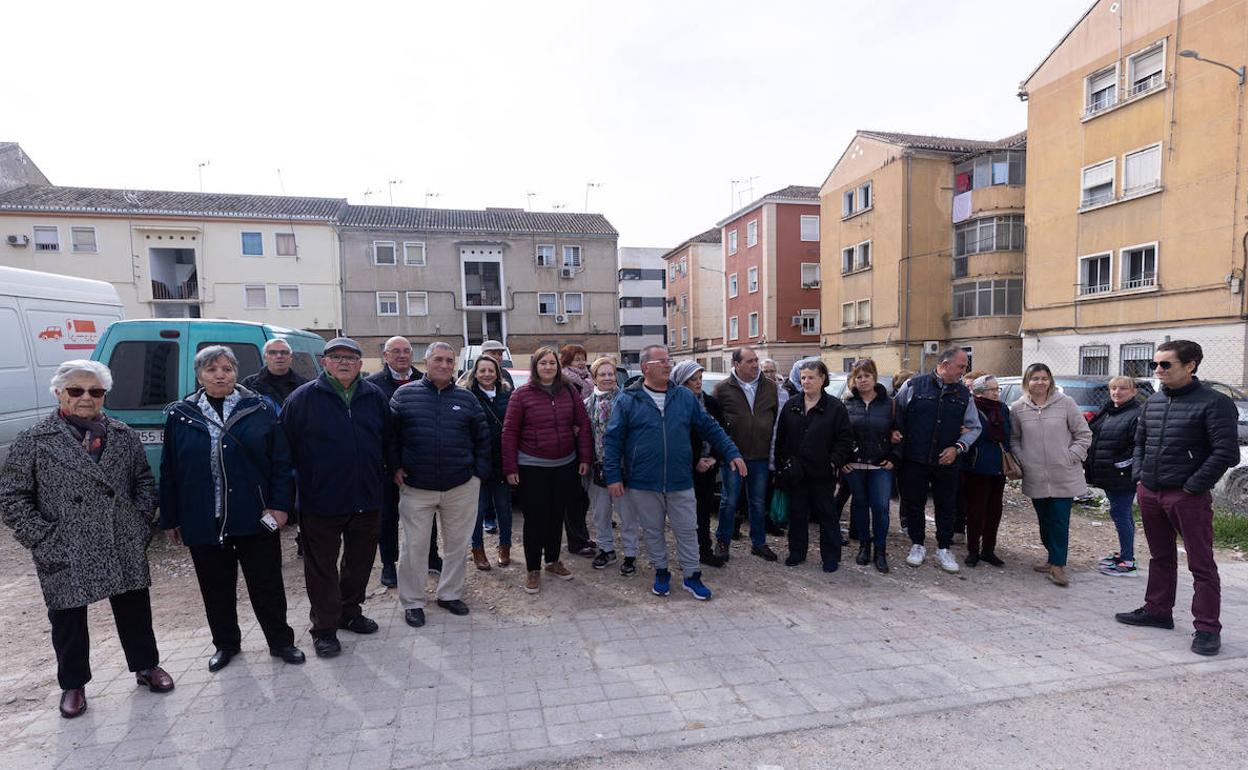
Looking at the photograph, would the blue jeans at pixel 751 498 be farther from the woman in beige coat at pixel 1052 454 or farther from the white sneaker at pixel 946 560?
the woman in beige coat at pixel 1052 454

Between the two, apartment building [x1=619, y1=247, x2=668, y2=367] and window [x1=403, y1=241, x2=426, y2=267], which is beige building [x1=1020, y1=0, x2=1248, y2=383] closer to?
window [x1=403, y1=241, x2=426, y2=267]

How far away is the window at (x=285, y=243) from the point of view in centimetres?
3334

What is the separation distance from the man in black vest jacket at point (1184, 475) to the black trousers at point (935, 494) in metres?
1.39

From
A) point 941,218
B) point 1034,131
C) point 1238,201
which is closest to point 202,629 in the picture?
point 1238,201

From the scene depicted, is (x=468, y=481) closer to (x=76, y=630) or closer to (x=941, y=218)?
(x=76, y=630)

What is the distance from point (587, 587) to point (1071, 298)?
71.0 feet

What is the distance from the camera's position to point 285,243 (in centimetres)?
3344

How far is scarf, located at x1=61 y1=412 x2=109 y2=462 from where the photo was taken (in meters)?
3.21

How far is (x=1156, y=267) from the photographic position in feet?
57.3

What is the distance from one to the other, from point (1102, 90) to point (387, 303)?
1302 inches

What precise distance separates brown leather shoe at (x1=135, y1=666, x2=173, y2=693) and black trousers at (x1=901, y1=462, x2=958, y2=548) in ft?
18.5

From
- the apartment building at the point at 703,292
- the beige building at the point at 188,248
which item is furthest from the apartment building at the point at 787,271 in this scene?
the beige building at the point at 188,248

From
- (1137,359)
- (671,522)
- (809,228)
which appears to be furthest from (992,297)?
(671,522)

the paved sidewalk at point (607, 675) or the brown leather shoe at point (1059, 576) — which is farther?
the brown leather shoe at point (1059, 576)
